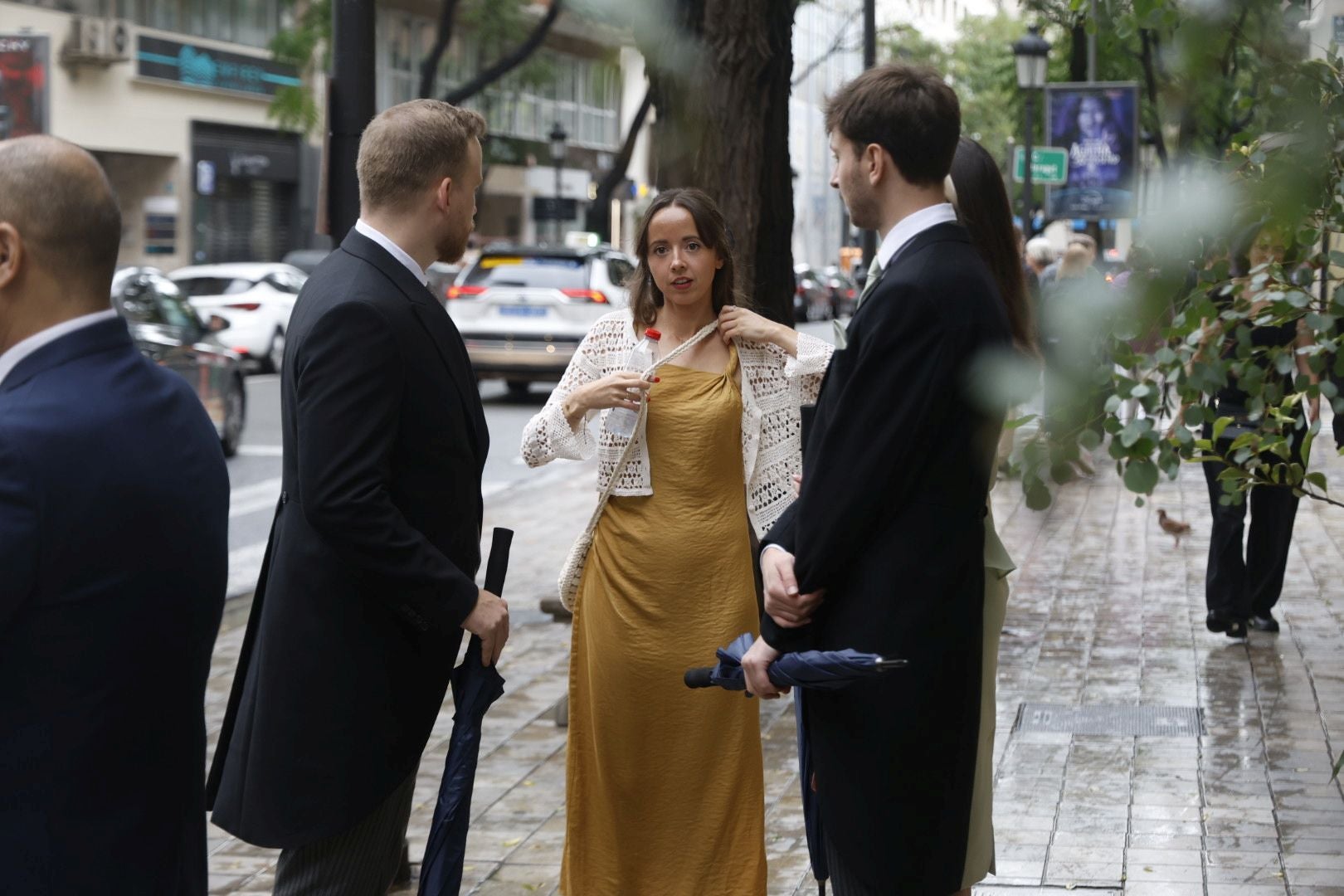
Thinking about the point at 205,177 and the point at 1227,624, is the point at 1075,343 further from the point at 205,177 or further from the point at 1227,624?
the point at 205,177

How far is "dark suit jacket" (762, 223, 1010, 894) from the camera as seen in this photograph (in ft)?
9.87

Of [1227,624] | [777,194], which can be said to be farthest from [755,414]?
[1227,624]

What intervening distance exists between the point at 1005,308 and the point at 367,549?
4.12 ft

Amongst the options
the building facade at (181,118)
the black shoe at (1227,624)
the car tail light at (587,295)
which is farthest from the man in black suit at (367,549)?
the building facade at (181,118)

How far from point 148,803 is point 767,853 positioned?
3160 millimetres

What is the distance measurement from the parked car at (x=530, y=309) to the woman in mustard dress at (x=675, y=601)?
16.0 m

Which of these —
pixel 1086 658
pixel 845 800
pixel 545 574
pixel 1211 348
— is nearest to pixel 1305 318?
pixel 1211 348

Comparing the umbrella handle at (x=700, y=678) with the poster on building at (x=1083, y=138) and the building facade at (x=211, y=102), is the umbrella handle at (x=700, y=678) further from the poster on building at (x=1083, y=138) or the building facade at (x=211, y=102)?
the building facade at (x=211, y=102)

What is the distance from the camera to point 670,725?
184 inches

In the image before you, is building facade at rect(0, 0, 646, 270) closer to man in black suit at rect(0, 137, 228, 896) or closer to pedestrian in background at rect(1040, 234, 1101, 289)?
pedestrian in background at rect(1040, 234, 1101, 289)

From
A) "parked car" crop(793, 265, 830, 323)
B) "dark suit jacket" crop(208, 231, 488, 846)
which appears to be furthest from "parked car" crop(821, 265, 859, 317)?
"dark suit jacket" crop(208, 231, 488, 846)

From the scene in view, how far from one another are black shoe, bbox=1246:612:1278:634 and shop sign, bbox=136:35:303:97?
3045 centimetres

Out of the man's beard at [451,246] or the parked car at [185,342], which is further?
the parked car at [185,342]

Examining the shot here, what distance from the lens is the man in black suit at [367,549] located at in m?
3.33
